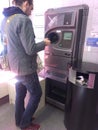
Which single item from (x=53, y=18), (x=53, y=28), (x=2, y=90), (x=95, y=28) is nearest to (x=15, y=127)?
(x=2, y=90)

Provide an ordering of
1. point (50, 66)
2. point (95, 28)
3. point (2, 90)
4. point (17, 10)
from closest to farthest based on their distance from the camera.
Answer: point (17, 10) < point (95, 28) < point (50, 66) < point (2, 90)

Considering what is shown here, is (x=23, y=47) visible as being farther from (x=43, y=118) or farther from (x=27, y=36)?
(x=43, y=118)

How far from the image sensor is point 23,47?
53.1 inches

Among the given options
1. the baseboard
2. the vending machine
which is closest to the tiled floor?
the baseboard

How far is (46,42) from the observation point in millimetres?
1411

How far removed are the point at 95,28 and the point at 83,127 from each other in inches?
44.7

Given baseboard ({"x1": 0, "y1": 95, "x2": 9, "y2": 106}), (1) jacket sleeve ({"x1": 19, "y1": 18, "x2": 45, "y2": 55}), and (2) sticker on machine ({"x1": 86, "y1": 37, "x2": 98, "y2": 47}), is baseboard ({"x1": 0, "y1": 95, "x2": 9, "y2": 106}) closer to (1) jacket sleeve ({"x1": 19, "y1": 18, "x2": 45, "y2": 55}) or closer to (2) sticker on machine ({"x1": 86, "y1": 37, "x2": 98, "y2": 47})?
(1) jacket sleeve ({"x1": 19, "y1": 18, "x2": 45, "y2": 55})

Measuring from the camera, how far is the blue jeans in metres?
1.48

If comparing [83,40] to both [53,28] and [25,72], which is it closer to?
[53,28]

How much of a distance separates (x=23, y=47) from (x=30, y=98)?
0.58m

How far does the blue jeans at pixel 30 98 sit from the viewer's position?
4.85 feet

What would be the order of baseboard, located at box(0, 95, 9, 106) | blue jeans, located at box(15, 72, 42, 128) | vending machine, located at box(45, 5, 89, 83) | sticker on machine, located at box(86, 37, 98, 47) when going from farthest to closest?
baseboard, located at box(0, 95, 9, 106) → sticker on machine, located at box(86, 37, 98, 47) → vending machine, located at box(45, 5, 89, 83) → blue jeans, located at box(15, 72, 42, 128)

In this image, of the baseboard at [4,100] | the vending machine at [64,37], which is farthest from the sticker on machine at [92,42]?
the baseboard at [4,100]

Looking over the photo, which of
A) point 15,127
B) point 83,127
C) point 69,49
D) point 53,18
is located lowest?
point 15,127
